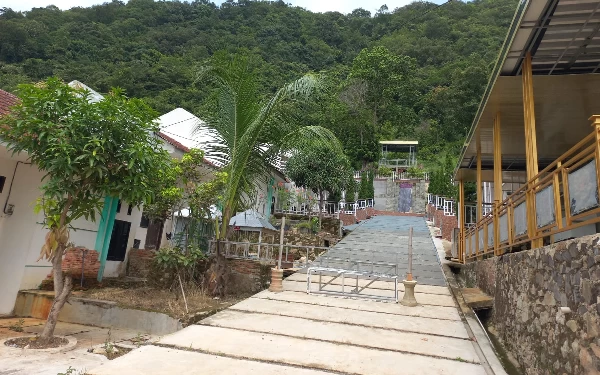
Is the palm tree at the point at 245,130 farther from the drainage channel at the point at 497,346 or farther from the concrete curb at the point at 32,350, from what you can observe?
the drainage channel at the point at 497,346

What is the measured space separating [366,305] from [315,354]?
2.56m

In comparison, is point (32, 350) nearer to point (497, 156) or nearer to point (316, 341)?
point (316, 341)

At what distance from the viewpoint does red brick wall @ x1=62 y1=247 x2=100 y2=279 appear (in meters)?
8.54

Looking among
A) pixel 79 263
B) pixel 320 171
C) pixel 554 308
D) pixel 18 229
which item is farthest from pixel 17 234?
pixel 320 171

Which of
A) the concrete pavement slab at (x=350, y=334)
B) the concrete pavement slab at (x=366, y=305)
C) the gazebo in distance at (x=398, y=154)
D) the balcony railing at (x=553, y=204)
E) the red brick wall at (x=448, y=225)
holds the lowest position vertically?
the concrete pavement slab at (x=350, y=334)

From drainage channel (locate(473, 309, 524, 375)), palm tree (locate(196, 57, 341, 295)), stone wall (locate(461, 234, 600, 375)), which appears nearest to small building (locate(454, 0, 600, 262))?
stone wall (locate(461, 234, 600, 375))

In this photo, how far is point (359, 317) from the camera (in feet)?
17.9

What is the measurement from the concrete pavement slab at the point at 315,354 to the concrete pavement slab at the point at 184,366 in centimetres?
16

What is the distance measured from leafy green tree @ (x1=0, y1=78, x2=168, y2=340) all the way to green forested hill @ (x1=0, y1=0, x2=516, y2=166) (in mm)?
18114

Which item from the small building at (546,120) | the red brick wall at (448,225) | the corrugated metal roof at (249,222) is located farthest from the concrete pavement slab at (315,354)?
the red brick wall at (448,225)

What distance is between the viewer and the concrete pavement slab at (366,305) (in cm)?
578

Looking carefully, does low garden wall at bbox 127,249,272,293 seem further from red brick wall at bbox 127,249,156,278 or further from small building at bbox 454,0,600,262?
small building at bbox 454,0,600,262

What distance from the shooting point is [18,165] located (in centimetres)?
802

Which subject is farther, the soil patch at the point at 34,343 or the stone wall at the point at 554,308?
the soil patch at the point at 34,343
